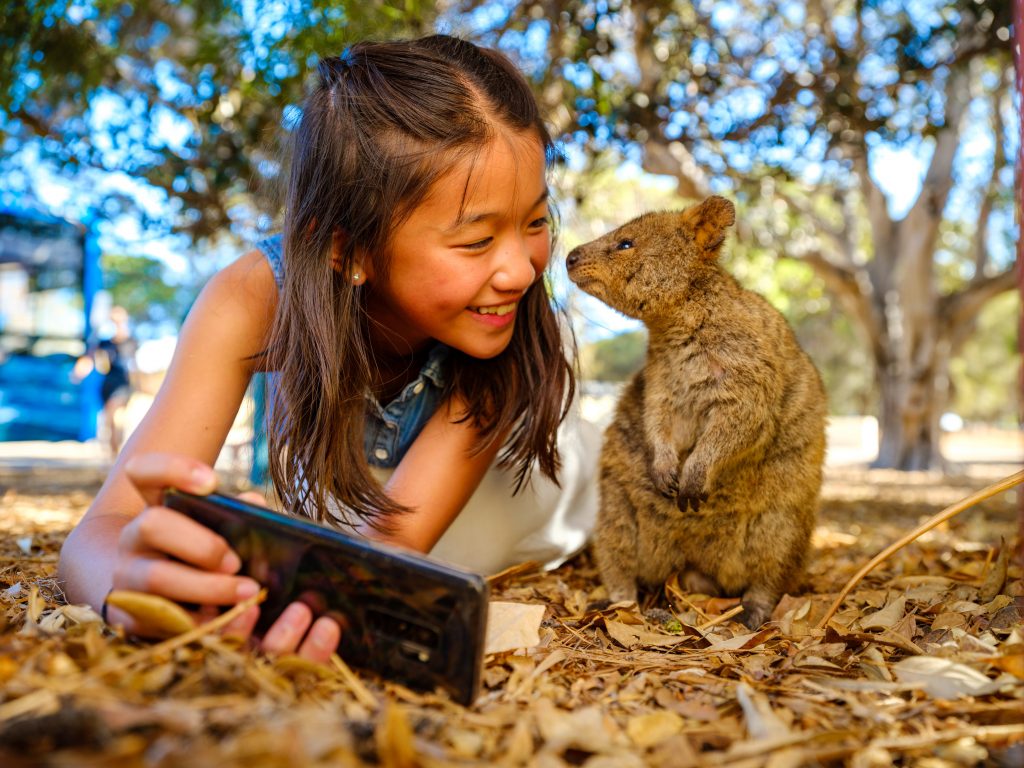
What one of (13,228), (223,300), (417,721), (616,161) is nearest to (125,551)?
(417,721)

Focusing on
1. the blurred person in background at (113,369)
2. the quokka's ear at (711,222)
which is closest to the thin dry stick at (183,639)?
the quokka's ear at (711,222)

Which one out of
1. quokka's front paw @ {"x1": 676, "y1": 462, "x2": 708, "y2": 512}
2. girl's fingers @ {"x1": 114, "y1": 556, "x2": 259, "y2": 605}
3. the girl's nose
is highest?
the girl's nose

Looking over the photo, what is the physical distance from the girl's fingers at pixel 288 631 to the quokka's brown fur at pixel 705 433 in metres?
1.21

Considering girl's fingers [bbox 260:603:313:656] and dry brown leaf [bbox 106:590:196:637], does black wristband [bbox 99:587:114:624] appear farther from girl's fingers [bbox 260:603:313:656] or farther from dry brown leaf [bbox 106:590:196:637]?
girl's fingers [bbox 260:603:313:656]

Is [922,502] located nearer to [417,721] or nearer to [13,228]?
[417,721]

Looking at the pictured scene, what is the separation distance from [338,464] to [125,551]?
2.79ft

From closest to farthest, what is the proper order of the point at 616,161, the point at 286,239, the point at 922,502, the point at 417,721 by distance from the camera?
1. the point at 417,721
2. the point at 286,239
3. the point at 616,161
4. the point at 922,502

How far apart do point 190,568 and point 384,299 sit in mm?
1209

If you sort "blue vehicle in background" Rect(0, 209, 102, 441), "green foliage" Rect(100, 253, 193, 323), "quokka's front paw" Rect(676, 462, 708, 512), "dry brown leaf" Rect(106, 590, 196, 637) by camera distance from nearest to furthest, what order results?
1. "dry brown leaf" Rect(106, 590, 196, 637)
2. "quokka's front paw" Rect(676, 462, 708, 512)
3. "blue vehicle in background" Rect(0, 209, 102, 441)
4. "green foliage" Rect(100, 253, 193, 323)

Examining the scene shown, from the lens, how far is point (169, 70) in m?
7.98

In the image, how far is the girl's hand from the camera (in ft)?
4.38

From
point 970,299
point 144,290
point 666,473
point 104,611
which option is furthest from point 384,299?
point 144,290

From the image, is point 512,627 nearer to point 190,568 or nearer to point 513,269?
point 190,568

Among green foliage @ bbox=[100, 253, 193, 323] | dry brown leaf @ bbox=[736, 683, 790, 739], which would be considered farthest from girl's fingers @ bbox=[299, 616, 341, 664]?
green foliage @ bbox=[100, 253, 193, 323]
